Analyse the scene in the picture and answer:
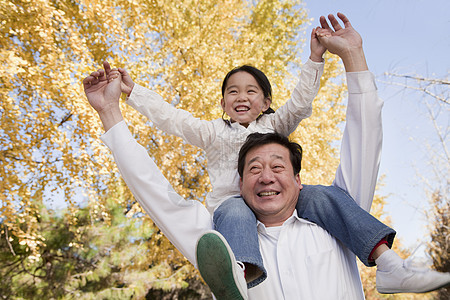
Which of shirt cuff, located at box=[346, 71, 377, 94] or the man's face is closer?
shirt cuff, located at box=[346, 71, 377, 94]

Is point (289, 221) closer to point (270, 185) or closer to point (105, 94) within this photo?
point (270, 185)

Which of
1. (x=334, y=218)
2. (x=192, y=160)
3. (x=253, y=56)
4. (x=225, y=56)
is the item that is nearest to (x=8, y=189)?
(x=192, y=160)

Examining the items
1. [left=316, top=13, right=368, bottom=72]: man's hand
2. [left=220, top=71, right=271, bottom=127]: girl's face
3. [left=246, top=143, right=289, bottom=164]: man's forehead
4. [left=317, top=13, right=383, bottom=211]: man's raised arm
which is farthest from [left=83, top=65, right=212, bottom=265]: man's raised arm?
[left=316, top=13, right=368, bottom=72]: man's hand

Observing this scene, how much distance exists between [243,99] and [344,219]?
0.99 m

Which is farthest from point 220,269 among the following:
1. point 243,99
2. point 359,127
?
point 243,99

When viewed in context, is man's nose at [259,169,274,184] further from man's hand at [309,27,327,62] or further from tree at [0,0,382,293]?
tree at [0,0,382,293]

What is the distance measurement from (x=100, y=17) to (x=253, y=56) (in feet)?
9.84

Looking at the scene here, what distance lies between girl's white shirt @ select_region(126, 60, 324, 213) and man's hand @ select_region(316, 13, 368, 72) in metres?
0.24

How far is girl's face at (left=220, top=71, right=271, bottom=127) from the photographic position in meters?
2.15

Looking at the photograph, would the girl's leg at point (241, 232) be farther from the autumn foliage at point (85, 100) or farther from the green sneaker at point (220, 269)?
the autumn foliage at point (85, 100)

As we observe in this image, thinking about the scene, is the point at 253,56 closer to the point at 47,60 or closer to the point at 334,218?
the point at 47,60

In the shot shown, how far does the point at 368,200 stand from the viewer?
1.56 meters

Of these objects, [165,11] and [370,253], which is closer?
[370,253]

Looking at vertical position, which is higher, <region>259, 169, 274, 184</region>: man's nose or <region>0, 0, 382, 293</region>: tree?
<region>0, 0, 382, 293</region>: tree
